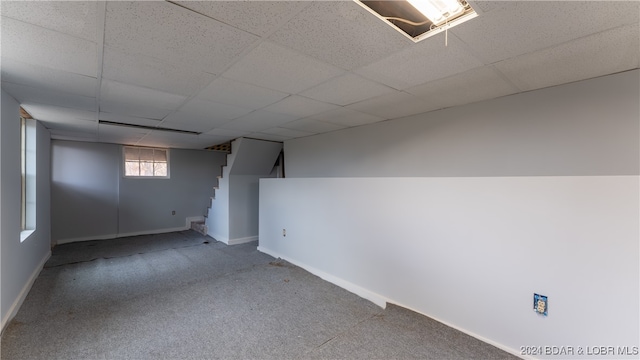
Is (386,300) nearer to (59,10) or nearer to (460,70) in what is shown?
(460,70)

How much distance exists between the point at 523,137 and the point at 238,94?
2.65 m

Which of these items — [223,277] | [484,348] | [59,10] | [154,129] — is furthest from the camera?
[154,129]

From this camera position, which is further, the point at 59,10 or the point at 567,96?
the point at 567,96

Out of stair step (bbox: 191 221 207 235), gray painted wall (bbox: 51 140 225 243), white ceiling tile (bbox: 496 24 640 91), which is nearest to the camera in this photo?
white ceiling tile (bbox: 496 24 640 91)

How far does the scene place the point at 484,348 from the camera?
83.1 inches

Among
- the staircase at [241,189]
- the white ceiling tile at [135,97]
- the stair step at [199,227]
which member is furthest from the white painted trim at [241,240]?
the white ceiling tile at [135,97]

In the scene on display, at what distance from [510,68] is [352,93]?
47.3 inches

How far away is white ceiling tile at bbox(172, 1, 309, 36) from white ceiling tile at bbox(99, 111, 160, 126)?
2.71m

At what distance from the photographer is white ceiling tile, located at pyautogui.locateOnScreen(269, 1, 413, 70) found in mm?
1293

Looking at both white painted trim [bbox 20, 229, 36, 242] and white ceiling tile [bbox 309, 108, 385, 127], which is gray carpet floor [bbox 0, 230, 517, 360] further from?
white ceiling tile [bbox 309, 108, 385, 127]

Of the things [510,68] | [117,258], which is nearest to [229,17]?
[510,68]

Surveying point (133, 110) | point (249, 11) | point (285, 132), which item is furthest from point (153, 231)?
point (249, 11)

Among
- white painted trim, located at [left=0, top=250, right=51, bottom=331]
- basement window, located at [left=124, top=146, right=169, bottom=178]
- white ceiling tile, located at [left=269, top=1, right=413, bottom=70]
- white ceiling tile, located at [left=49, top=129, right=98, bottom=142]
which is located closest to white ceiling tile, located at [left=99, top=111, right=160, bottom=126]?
white ceiling tile, located at [left=49, top=129, right=98, bottom=142]

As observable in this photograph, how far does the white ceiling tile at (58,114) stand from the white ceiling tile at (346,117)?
8.95ft
